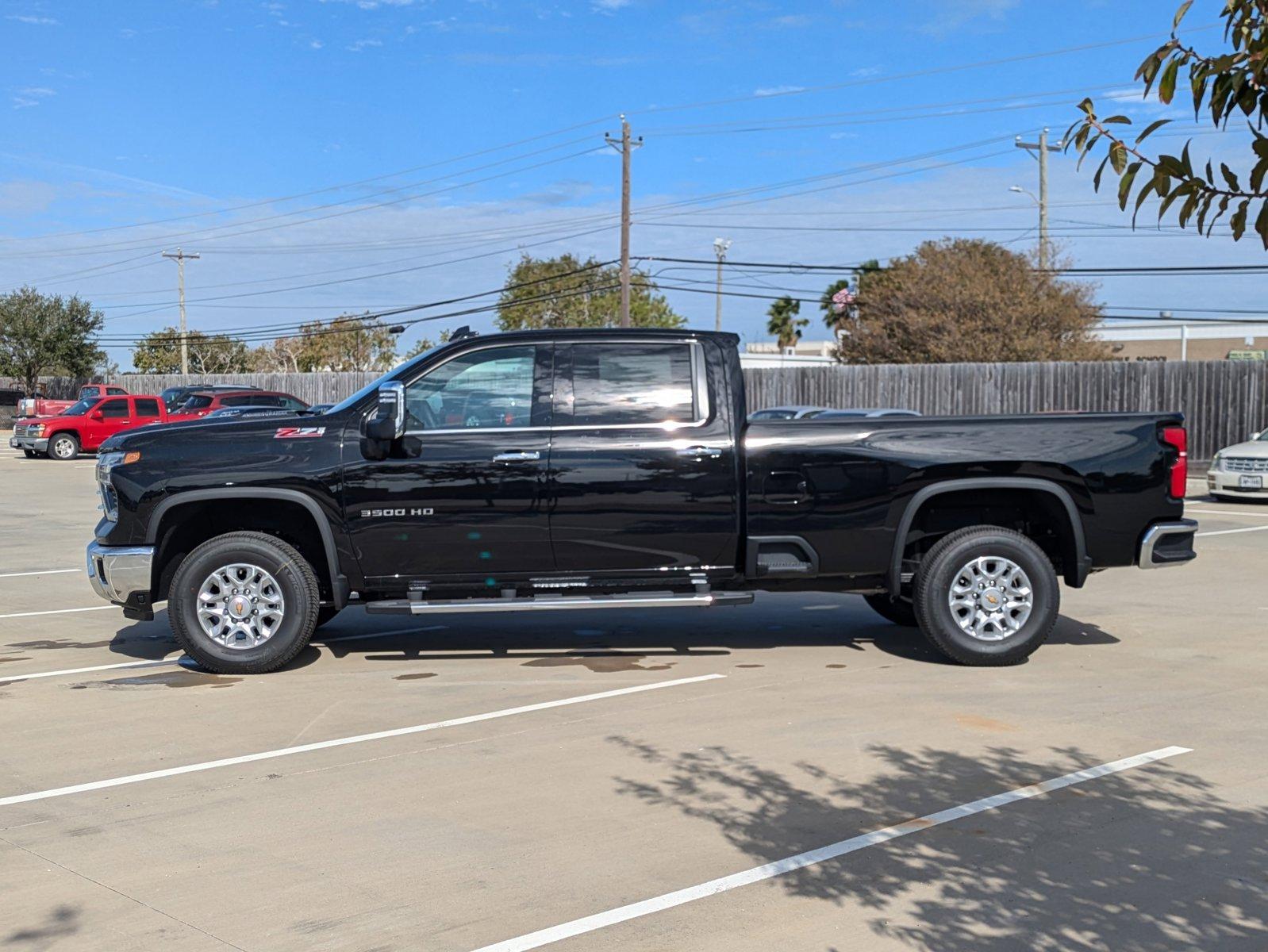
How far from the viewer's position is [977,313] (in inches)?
1563

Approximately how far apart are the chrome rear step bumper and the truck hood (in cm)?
1574

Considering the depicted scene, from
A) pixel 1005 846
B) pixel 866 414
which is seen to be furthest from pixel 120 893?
pixel 866 414

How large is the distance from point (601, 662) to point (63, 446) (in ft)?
100

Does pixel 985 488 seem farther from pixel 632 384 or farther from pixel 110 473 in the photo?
pixel 110 473

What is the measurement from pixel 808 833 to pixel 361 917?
1.82 meters

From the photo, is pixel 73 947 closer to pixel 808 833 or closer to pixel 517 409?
pixel 808 833

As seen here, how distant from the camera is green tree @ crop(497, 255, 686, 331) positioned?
6297cm

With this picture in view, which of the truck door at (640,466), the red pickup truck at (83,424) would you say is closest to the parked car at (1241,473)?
the truck door at (640,466)

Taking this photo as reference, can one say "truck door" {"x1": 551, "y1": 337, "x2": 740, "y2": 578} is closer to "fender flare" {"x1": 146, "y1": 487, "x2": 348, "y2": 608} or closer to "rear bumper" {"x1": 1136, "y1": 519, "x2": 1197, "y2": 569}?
"fender flare" {"x1": 146, "y1": 487, "x2": 348, "y2": 608}

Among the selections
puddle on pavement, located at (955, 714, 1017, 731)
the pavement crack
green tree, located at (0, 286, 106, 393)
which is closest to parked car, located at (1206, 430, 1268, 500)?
puddle on pavement, located at (955, 714, 1017, 731)

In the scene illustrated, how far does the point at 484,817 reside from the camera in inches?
218

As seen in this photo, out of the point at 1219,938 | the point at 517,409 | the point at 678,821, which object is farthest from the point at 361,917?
the point at 517,409

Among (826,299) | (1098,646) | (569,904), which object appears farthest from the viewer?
(826,299)

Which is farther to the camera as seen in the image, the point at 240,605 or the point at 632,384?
the point at 632,384
